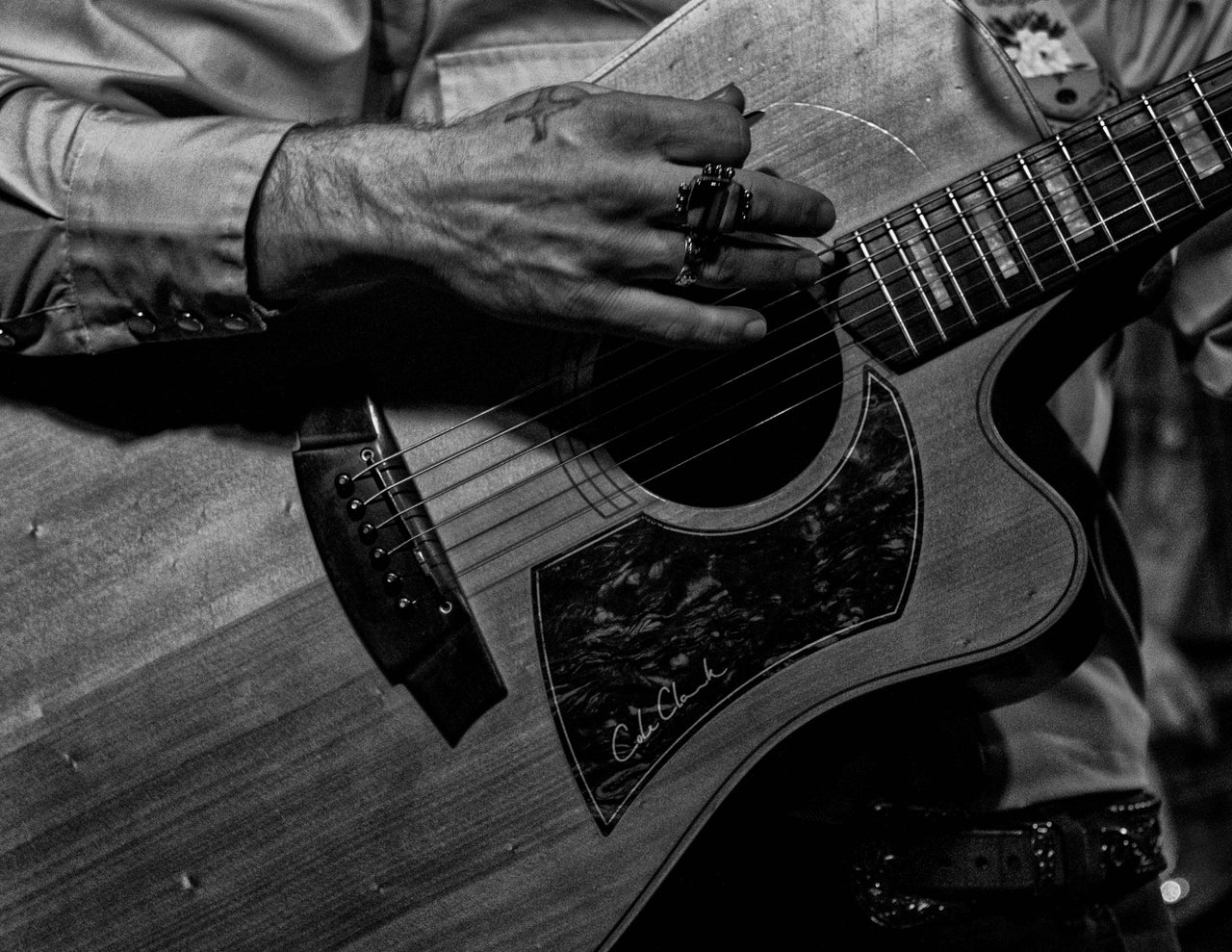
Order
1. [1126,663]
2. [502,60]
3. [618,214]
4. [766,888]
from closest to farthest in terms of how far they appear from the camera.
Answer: [618,214] → [502,60] → [1126,663] → [766,888]

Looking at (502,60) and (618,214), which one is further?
(502,60)

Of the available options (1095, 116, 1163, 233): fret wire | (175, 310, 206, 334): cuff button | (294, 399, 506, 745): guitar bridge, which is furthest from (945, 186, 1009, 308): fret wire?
(175, 310, 206, 334): cuff button

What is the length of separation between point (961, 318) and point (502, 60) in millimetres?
459

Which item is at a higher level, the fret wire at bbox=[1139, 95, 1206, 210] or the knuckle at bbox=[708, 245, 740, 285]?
the fret wire at bbox=[1139, 95, 1206, 210]

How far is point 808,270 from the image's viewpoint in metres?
0.77

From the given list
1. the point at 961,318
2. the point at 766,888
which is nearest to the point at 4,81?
the point at 961,318

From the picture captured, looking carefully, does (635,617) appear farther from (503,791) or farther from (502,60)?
(502,60)

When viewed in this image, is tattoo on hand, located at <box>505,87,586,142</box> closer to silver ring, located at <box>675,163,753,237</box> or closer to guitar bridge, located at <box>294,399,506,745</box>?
silver ring, located at <box>675,163,753,237</box>

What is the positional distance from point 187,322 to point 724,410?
39cm

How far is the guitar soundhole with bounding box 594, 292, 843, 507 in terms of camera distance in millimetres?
824

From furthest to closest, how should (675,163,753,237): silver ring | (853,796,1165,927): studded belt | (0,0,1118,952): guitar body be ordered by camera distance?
(853,796,1165,927): studded belt < (0,0,1118,952): guitar body < (675,163,753,237): silver ring

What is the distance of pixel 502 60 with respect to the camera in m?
0.98

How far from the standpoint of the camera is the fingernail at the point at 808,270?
765mm

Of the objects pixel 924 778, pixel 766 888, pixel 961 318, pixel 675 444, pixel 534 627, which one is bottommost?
pixel 766 888
